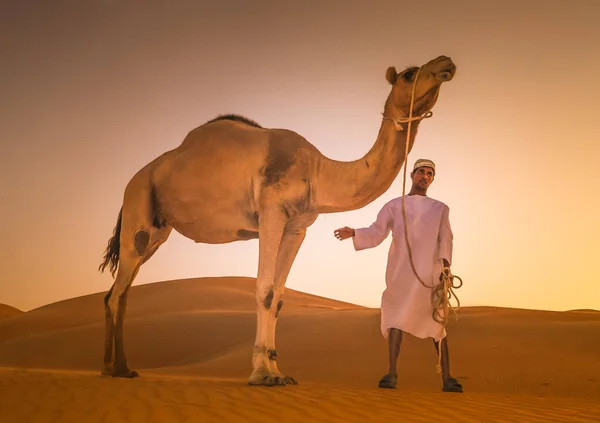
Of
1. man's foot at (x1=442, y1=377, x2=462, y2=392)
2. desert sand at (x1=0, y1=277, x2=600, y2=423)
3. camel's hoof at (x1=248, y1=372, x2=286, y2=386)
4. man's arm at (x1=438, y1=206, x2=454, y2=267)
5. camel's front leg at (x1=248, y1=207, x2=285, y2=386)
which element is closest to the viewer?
desert sand at (x1=0, y1=277, x2=600, y2=423)

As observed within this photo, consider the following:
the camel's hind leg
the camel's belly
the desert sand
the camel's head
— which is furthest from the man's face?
the camel's hind leg

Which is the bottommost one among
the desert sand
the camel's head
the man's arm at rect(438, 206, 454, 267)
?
the desert sand

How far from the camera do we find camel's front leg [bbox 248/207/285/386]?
22.9 feet

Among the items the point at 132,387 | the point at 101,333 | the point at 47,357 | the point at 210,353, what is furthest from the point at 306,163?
the point at 101,333

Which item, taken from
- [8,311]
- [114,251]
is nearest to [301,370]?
[114,251]

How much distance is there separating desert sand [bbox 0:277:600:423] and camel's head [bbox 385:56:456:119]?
305 centimetres

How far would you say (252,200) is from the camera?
7695 mm

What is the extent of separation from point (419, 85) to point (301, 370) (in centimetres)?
725

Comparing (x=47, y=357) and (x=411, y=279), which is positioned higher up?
(x=411, y=279)

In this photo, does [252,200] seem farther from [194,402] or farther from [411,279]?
[194,402]

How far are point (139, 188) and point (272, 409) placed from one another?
4.31 metres

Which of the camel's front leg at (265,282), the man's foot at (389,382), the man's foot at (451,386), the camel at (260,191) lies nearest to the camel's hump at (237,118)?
the camel at (260,191)

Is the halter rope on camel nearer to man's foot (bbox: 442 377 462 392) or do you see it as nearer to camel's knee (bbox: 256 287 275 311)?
man's foot (bbox: 442 377 462 392)

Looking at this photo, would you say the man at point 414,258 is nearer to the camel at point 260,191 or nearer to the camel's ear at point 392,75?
the camel at point 260,191
